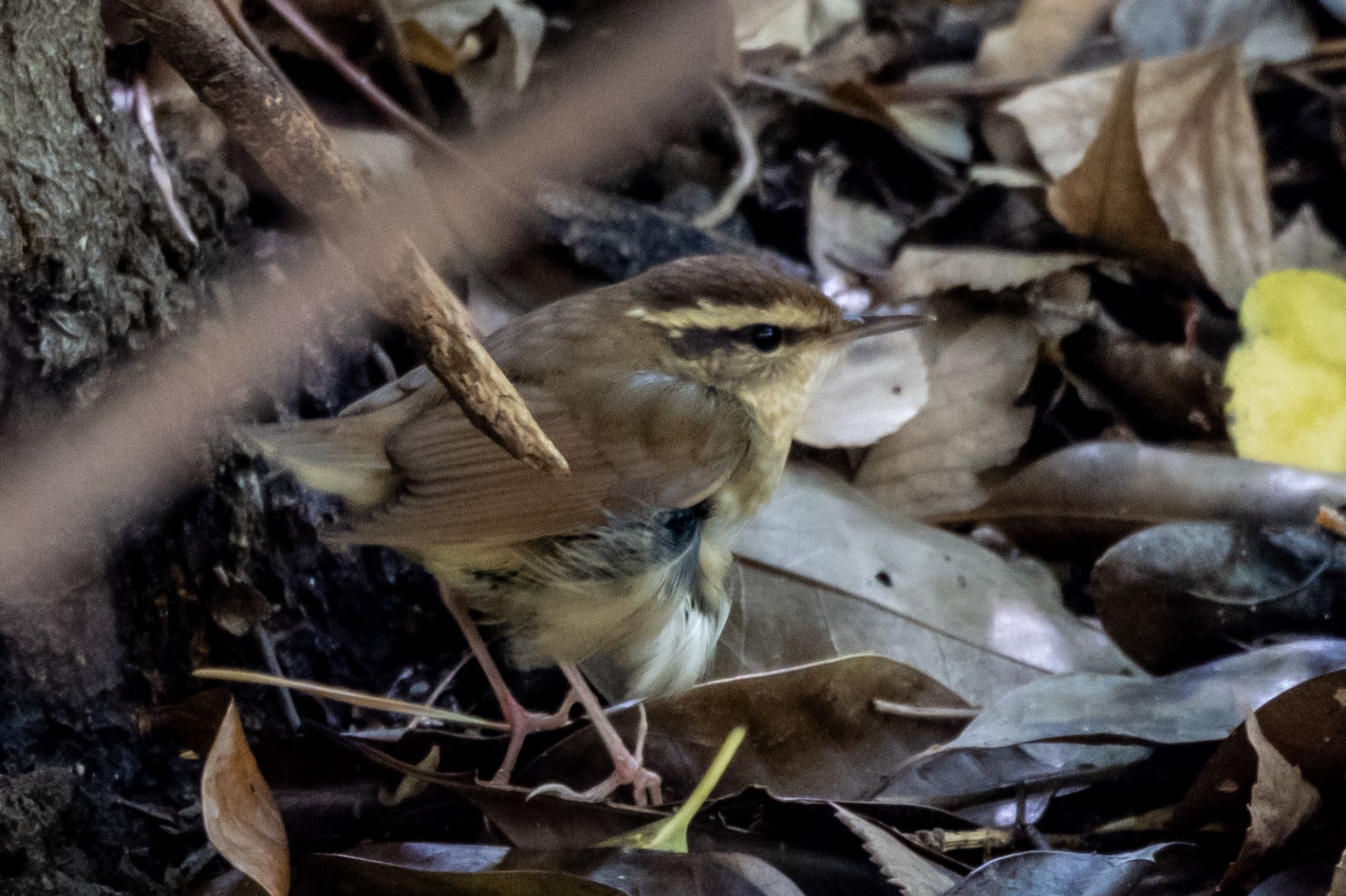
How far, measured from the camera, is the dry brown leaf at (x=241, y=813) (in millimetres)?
1989

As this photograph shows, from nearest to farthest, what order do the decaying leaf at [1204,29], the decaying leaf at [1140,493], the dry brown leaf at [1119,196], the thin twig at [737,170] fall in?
the decaying leaf at [1140,493] < the dry brown leaf at [1119,196] < the thin twig at [737,170] < the decaying leaf at [1204,29]

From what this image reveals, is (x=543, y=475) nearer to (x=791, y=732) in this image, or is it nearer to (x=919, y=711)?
(x=791, y=732)

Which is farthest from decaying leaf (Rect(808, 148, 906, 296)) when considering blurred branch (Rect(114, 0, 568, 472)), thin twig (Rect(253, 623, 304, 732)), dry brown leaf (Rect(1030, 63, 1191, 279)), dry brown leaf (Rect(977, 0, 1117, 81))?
blurred branch (Rect(114, 0, 568, 472))

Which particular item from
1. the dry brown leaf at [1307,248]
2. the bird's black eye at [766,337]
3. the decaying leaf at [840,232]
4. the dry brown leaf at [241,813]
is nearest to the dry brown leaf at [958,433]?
the decaying leaf at [840,232]

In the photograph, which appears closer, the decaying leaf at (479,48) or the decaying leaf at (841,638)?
the decaying leaf at (841,638)

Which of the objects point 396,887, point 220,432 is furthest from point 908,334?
point 396,887

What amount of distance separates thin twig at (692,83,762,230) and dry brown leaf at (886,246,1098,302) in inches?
21.1

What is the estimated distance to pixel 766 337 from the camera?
2.81 metres

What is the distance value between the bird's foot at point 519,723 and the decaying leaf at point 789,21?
7.52 feet

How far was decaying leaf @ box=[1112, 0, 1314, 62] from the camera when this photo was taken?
4387 mm

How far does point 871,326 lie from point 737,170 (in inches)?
49.4

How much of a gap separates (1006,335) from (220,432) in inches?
83.7

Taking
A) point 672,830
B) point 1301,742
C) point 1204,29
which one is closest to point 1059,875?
point 1301,742

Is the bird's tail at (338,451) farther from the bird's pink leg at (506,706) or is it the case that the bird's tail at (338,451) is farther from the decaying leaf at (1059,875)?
the decaying leaf at (1059,875)
